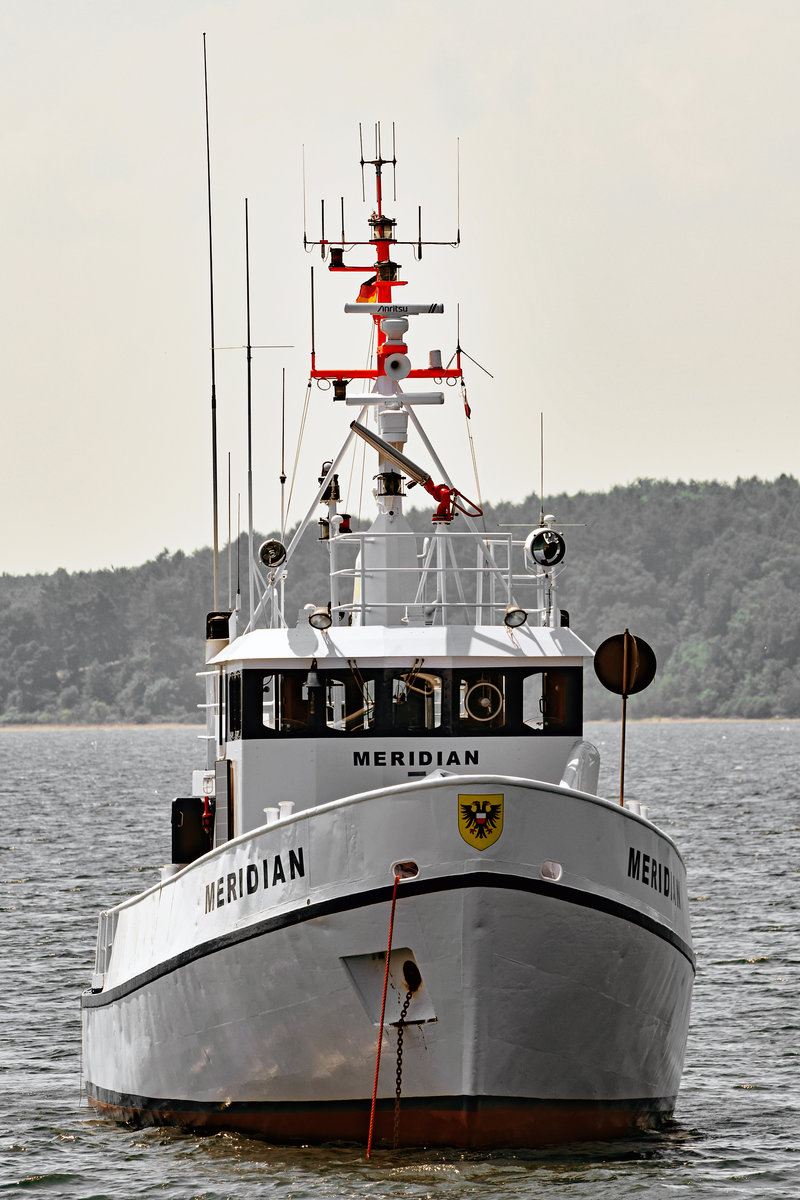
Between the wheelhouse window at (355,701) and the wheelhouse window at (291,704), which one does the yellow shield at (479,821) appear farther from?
the wheelhouse window at (291,704)

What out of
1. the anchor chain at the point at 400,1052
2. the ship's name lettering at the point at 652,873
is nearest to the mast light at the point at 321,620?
the ship's name lettering at the point at 652,873

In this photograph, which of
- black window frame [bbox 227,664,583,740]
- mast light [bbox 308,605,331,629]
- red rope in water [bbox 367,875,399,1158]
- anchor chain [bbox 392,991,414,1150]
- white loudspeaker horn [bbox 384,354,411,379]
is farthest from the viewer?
white loudspeaker horn [bbox 384,354,411,379]

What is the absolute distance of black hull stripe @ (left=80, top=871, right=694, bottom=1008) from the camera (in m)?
13.8

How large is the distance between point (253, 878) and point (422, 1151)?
2.44 m

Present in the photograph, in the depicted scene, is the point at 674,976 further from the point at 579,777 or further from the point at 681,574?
the point at 681,574

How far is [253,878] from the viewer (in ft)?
48.6

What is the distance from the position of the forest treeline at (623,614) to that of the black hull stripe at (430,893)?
13753cm

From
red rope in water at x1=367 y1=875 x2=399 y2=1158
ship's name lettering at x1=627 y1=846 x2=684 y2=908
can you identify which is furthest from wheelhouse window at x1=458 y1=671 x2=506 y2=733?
red rope in water at x1=367 y1=875 x2=399 y2=1158

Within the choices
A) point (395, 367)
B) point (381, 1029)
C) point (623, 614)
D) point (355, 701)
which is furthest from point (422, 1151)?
point (623, 614)

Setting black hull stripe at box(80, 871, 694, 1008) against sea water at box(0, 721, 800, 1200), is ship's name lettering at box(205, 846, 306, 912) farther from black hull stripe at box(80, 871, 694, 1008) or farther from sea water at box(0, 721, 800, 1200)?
sea water at box(0, 721, 800, 1200)

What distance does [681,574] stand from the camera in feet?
594

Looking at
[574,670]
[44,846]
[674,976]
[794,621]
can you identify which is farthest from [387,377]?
[794,621]

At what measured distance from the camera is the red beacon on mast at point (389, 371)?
17.8m

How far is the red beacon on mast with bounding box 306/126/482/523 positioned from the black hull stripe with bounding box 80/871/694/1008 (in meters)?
4.66
